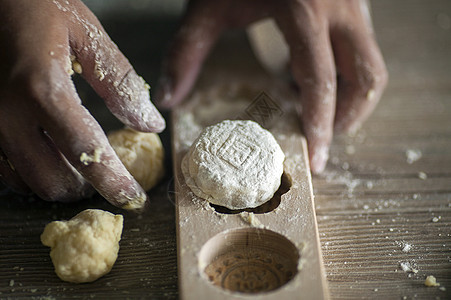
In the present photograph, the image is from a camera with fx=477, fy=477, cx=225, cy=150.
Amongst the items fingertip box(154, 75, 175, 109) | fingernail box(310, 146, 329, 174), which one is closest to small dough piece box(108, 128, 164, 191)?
fingertip box(154, 75, 175, 109)

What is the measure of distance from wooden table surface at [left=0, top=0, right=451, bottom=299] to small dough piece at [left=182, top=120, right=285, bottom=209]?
0.16 m

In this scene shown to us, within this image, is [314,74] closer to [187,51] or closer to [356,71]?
[356,71]

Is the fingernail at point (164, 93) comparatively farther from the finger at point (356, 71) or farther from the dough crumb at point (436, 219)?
the dough crumb at point (436, 219)

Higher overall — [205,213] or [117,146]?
[117,146]

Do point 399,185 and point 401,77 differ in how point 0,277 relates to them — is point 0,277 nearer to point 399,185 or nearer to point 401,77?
point 399,185

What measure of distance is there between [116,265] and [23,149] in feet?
1.03

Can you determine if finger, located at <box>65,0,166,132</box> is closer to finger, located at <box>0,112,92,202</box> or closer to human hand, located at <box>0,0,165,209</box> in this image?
human hand, located at <box>0,0,165,209</box>

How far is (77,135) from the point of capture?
0.92 metres

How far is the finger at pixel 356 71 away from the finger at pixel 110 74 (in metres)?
0.55

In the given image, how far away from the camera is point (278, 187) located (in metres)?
1.07

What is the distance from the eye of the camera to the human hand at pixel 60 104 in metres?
0.93

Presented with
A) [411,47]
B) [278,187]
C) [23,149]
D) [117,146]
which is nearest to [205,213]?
[278,187]

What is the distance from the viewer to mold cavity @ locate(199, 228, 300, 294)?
3.07 feet

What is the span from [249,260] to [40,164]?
49cm
